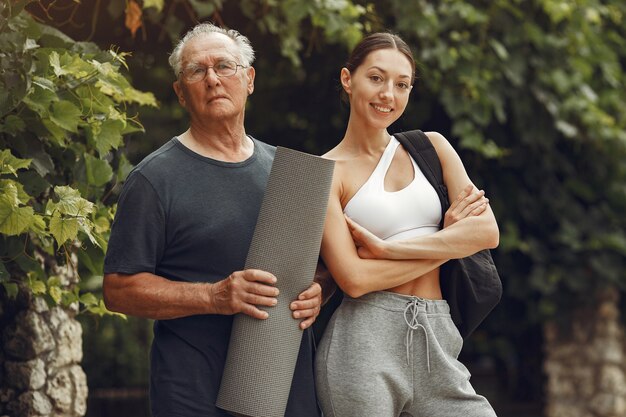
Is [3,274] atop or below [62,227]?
below

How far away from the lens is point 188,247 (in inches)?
112

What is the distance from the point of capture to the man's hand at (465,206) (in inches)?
117

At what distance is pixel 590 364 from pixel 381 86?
15.0ft

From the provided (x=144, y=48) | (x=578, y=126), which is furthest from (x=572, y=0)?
(x=144, y=48)

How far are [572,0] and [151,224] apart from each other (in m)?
4.47

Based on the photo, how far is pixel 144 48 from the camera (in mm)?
5590

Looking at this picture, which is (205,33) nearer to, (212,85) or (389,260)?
(212,85)

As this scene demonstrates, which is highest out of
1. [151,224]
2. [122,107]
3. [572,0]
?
[572,0]

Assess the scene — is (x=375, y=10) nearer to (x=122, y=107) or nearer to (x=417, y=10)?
(x=417, y=10)

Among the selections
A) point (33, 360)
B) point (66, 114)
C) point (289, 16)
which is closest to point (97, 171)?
point (66, 114)

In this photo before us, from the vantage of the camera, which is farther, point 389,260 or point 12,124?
point 12,124

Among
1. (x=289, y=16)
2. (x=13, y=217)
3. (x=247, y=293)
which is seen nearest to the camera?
(x=247, y=293)

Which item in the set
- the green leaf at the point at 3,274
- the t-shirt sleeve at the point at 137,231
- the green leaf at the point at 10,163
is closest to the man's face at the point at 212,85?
the t-shirt sleeve at the point at 137,231

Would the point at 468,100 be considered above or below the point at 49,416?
above
